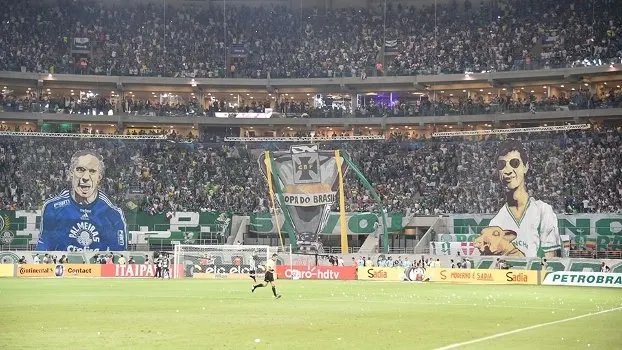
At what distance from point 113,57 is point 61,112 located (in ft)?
26.1

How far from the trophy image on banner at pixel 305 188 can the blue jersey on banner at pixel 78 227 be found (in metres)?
11.6

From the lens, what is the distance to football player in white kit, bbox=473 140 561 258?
201 feet

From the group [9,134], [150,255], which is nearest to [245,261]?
[150,255]

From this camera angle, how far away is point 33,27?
305 ft

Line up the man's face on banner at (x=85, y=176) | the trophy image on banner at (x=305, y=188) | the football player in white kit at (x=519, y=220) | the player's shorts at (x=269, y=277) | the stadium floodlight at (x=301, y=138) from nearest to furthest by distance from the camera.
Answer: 1. the player's shorts at (x=269, y=277)
2. the football player in white kit at (x=519, y=220)
3. the man's face on banner at (x=85, y=176)
4. the trophy image on banner at (x=305, y=188)
5. the stadium floodlight at (x=301, y=138)

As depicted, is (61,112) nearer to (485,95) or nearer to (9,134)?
(9,134)

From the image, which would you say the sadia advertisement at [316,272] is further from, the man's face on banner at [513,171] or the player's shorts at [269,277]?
the player's shorts at [269,277]

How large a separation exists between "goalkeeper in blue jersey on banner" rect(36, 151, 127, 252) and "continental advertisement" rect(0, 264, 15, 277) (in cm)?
505

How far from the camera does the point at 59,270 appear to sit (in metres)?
63.9

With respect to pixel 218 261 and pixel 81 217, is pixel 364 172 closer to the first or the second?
pixel 218 261

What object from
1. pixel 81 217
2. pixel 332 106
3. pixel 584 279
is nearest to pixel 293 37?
pixel 332 106

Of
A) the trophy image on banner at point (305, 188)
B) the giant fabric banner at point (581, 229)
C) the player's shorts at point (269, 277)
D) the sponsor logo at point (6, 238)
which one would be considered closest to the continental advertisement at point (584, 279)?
the giant fabric banner at point (581, 229)

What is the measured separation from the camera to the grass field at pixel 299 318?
931 inches

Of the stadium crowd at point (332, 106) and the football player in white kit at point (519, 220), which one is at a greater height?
the stadium crowd at point (332, 106)
